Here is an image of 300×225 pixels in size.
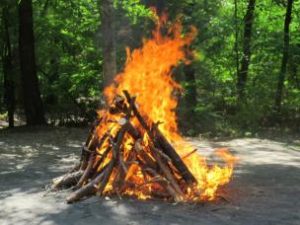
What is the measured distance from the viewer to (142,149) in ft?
26.5

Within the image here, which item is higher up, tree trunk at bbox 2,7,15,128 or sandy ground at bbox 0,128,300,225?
tree trunk at bbox 2,7,15,128

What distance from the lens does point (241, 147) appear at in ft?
49.3

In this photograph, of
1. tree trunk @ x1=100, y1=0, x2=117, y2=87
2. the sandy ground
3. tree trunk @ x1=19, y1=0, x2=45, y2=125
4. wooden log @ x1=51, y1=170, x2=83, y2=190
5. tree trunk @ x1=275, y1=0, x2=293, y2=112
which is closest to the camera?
the sandy ground

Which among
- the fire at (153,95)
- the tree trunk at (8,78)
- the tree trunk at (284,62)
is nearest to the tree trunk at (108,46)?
the fire at (153,95)

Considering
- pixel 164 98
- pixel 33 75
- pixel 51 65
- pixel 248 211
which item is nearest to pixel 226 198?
pixel 248 211

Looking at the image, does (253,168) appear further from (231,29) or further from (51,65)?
(51,65)

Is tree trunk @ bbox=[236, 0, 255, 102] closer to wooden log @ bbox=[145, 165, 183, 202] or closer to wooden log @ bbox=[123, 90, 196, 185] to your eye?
wooden log @ bbox=[123, 90, 196, 185]

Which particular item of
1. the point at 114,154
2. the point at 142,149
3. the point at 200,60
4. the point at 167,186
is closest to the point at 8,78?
the point at 200,60

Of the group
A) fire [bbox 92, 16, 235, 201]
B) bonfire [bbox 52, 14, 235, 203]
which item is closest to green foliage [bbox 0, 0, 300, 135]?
fire [bbox 92, 16, 235, 201]

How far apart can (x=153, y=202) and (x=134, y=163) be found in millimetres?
675

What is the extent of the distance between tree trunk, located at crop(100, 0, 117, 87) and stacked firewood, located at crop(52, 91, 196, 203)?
1.91m

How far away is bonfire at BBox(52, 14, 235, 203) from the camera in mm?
→ 7918

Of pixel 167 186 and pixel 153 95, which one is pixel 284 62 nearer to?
pixel 153 95

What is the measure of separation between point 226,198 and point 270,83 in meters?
13.7
